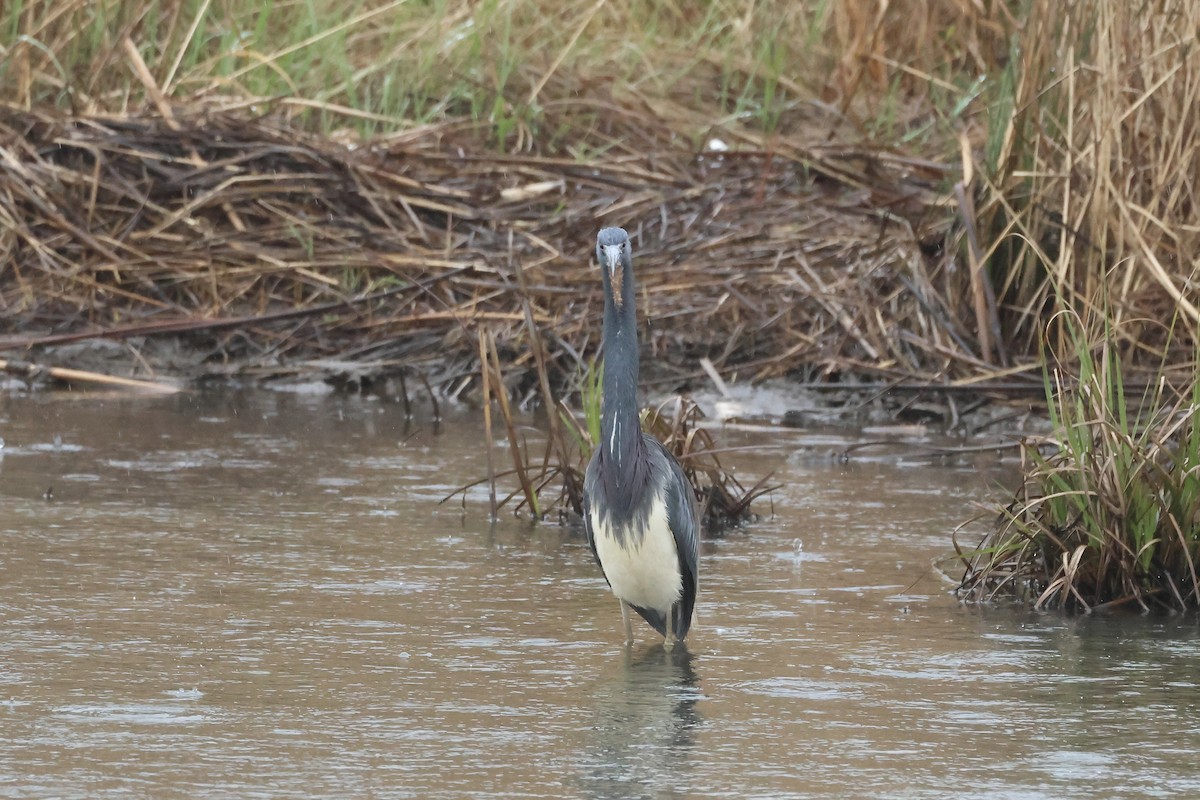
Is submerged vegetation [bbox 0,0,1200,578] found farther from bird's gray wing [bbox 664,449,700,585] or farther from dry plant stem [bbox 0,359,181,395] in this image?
bird's gray wing [bbox 664,449,700,585]

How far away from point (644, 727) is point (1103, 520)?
1.62 metres

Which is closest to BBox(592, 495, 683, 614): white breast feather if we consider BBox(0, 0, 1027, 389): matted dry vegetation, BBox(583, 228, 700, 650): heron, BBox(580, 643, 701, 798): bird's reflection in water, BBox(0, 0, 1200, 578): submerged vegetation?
BBox(583, 228, 700, 650): heron

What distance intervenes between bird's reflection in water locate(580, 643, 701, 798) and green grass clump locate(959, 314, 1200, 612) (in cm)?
106

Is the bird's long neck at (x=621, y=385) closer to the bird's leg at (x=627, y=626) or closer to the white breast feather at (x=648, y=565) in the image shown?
the white breast feather at (x=648, y=565)

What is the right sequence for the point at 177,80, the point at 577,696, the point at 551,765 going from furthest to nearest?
1. the point at 177,80
2. the point at 577,696
3. the point at 551,765

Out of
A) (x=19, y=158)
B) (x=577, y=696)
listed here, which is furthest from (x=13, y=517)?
(x=19, y=158)

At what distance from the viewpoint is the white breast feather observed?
485 centimetres

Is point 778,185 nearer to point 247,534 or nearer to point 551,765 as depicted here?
point 247,534

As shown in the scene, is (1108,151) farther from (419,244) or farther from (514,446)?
(419,244)

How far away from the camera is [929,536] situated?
6297mm

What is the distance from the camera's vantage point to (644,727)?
161 inches

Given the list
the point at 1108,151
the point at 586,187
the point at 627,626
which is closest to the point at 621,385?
the point at 627,626

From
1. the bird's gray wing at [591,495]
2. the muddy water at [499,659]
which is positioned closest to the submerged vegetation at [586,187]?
the muddy water at [499,659]

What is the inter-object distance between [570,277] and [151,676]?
5.64 meters
